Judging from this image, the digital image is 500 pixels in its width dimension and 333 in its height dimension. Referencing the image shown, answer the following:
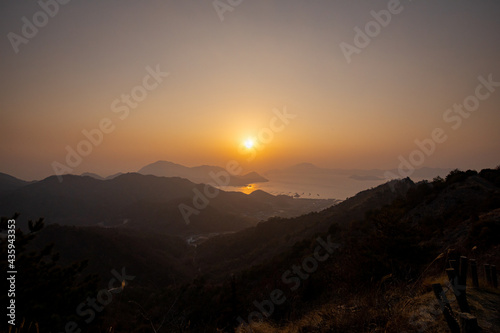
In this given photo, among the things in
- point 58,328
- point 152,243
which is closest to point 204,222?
point 152,243

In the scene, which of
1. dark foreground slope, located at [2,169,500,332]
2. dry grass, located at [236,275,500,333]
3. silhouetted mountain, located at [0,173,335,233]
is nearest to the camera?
dry grass, located at [236,275,500,333]

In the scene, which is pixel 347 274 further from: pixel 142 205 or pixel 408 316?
pixel 142 205

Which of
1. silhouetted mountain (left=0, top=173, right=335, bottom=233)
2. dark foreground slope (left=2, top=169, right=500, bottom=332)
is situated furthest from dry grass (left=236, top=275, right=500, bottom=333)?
silhouetted mountain (left=0, top=173, right=335, bottom=233)

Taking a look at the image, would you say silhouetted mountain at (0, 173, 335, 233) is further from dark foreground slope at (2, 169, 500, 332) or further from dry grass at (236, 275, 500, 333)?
dry grass at (236, 275, 500, 333)

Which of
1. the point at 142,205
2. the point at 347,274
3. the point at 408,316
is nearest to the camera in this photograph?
the point at 408,316

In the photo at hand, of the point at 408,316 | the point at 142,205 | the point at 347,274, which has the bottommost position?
the point at 347,274

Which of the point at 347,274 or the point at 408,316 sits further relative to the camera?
the point at 347,274

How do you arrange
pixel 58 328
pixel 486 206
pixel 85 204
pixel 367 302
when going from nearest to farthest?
1. pixel 367 302
2. pixel 58 328
3. pixel 486 206
4. pixel 85 204

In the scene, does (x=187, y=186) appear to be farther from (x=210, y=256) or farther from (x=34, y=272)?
(x=34, y=272)

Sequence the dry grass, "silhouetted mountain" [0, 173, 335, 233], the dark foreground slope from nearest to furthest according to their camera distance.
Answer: the dry grass, the dark foreground slope, "silhouetted mountain" [0, 173, 335, 233]

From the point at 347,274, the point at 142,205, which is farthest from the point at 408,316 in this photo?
the point at 142,205

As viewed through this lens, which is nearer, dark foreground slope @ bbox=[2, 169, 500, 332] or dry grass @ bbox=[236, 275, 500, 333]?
dry grass @ bbox=[236, 275, 500, 333]
